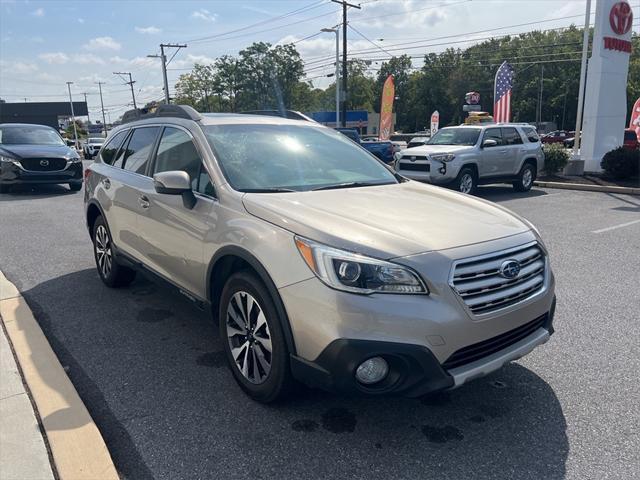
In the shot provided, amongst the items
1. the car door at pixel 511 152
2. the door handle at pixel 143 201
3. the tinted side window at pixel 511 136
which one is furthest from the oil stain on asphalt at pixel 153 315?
the tinted side window at pixel 511 136

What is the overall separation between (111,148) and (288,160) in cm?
260

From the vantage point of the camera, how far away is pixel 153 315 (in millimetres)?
4648

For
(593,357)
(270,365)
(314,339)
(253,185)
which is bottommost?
(593,357)

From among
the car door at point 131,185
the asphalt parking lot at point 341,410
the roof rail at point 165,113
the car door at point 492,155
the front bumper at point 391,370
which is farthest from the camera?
the car door at point 492,155

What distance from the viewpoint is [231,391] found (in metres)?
3.30

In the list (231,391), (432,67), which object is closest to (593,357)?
(231,391)

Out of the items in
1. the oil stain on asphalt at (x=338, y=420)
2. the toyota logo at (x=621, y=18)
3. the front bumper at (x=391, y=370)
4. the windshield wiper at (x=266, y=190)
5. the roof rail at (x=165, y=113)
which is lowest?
the oil stain on asphalt at (x=338, y=420)

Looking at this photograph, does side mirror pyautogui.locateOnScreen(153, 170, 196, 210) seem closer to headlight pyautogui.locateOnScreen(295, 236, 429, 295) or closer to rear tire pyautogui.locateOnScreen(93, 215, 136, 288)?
headlight pyautogui.locateOnScreen(295, 236, 429, 295)

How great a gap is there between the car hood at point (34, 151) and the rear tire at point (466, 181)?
10.1m

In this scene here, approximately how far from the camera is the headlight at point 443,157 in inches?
472

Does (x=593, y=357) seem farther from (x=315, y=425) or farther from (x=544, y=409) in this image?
(x=315, y=425)

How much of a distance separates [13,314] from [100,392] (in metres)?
1.83

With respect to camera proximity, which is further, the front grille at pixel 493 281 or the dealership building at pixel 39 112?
the dealership building at pixel 39 112

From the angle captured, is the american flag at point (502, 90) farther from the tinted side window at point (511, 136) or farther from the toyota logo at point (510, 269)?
the toyota logo at point (510, 269)
